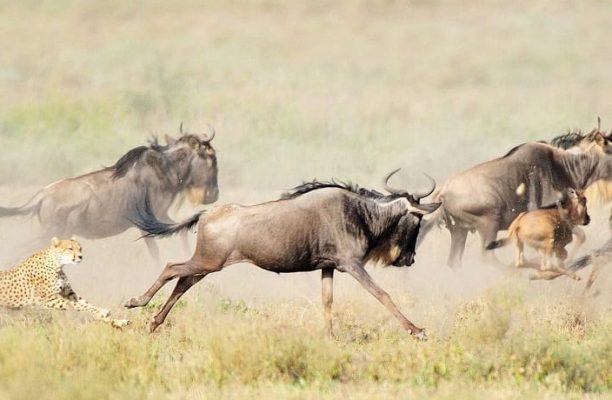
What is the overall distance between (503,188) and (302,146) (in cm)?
1488

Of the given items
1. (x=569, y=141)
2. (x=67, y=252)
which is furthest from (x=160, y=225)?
(x=569, y=141)

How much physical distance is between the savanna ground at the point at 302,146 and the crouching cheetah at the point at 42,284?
6.3 inches

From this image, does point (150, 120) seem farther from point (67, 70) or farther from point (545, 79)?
point (545, 79)

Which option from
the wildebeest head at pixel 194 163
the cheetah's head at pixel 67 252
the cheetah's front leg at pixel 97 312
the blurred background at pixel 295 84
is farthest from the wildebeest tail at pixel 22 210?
the cheetah's front leg at pixel 97 312

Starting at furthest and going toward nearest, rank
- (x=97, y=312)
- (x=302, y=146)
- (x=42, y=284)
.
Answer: (x=302, y=146)
(x=42, y=284)
(x=97, y=312)

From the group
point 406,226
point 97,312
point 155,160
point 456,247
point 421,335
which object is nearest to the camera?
point 421,335

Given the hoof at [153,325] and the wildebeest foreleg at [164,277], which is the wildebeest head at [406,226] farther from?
the hoof at [153,325]

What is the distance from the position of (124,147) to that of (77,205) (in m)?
14.3

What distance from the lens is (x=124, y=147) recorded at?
1143 inches

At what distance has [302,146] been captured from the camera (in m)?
29.0

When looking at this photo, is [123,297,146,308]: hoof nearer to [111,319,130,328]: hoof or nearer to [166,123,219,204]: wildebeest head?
[111,319,130,328]: hoof

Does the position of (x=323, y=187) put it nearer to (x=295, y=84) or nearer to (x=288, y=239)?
(x=288, y=239)

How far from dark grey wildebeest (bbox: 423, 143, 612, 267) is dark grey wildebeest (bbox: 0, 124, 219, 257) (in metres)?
2.72

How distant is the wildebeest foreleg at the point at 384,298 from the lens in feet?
34.4
